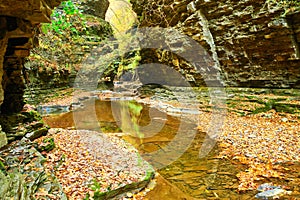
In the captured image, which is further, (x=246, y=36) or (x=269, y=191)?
(x=246, y=36)

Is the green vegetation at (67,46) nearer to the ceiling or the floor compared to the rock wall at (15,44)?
nearer to the ceiling

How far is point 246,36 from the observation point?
11.3 metres

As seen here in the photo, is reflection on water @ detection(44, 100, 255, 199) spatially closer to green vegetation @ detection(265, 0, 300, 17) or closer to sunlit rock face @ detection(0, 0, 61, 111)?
sunlit rock face @ detection(0, 0, 61, 111)

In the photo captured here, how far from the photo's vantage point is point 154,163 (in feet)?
20.8

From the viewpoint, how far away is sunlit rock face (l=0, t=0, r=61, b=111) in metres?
3.22

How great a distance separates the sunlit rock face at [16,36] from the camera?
3224 millimetres

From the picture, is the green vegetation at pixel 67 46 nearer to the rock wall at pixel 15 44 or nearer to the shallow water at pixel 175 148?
the shallow water at pixel 175 148

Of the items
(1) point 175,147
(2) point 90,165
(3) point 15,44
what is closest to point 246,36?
(1) point 175,147

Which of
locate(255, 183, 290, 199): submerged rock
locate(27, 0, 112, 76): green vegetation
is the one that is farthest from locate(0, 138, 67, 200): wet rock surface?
locate(27, 0, 112, 76): green vegetation

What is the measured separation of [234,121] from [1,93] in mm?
9911

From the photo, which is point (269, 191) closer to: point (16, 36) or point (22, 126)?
point (22, 126)

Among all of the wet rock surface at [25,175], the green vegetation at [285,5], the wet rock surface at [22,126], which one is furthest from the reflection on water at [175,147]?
the green vegetation at [285,5]

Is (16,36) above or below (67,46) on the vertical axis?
below

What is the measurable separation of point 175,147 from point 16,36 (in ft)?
20.3
